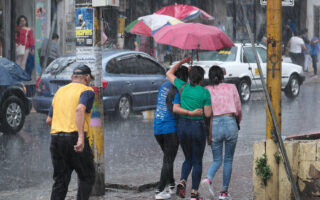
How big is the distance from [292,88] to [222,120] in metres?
14.1

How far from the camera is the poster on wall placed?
7.98 metres

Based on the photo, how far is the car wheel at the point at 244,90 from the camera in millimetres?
19797

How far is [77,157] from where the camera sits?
6684 millimetres

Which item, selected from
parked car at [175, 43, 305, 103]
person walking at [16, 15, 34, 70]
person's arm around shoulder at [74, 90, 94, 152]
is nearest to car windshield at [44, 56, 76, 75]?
parked car at [175, 43, 305, 103]

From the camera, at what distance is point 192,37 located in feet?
26.6

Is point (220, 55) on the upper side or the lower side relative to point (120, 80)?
upper

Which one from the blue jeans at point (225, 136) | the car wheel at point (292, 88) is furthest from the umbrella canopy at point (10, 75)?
the car wheel at point (292, 88)

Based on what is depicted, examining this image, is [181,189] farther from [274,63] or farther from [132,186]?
[274,63]

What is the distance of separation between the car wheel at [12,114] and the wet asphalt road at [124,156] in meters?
0.20

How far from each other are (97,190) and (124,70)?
800 cm

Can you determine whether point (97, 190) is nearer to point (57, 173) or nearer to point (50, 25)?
point (57, 173)

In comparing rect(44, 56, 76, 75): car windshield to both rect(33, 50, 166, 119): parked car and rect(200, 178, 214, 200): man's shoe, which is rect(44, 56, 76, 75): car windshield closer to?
rect(33, 50, 166, 119): parked car

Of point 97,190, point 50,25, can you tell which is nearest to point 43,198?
point 97,190

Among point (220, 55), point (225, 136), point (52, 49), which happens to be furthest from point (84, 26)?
point (52, 49)
